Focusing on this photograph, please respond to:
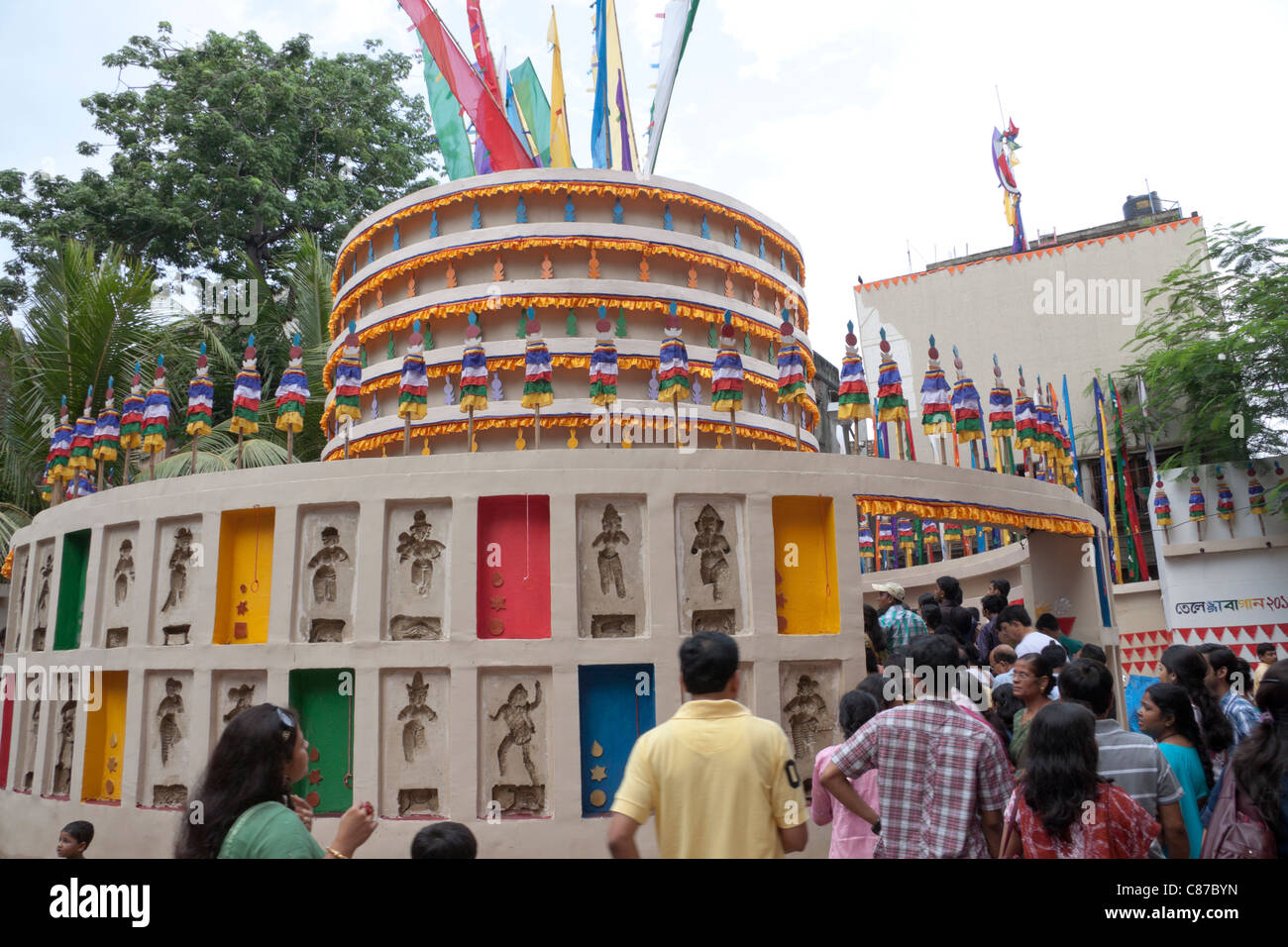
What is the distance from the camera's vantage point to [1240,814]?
4.28 meters

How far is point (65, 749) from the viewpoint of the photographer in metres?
12.1

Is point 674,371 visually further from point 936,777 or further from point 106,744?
point 106,744

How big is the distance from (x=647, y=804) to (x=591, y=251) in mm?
12886

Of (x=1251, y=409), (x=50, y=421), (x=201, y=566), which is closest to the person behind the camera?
(x=201, y=566)

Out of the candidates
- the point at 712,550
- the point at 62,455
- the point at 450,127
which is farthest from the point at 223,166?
the point at 712,550

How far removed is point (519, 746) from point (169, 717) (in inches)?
167

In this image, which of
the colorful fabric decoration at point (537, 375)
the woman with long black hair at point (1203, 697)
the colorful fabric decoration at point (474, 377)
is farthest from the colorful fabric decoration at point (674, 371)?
the woman with long black hair at point (1203, 697)

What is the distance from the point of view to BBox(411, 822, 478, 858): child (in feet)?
12.0

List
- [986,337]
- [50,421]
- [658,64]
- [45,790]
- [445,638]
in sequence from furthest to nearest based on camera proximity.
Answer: [986,337] → [50,421] → [658,64] → [45,790] → [445,638]

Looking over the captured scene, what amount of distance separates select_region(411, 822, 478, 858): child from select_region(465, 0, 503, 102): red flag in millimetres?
16696

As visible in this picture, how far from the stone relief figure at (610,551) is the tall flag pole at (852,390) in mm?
3401

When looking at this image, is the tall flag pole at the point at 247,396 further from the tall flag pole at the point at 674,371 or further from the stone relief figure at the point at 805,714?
the stone relief figure at the point at 805,714
